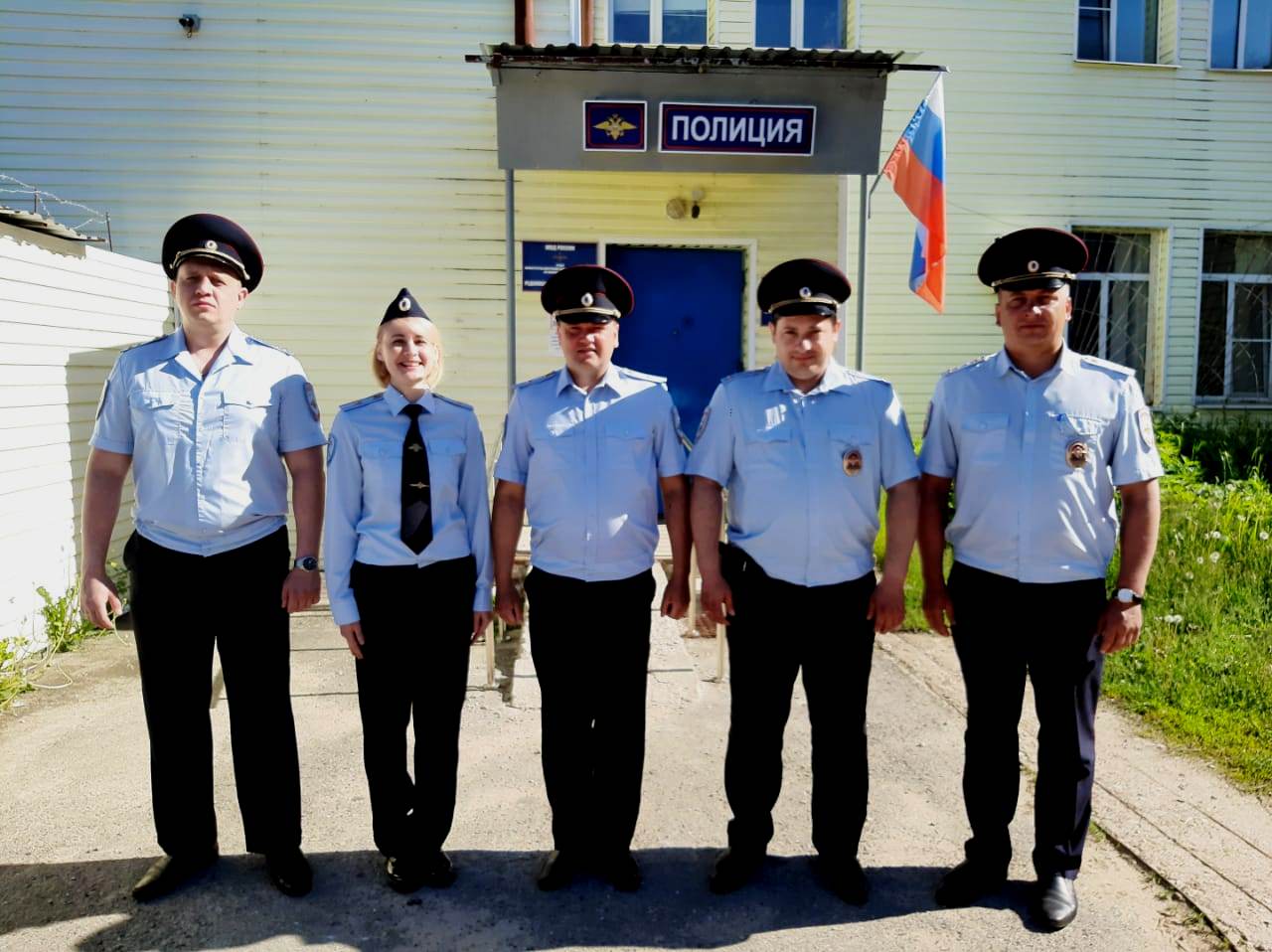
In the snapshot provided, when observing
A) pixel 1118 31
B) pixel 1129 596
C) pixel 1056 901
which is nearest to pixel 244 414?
pixel 1129 596

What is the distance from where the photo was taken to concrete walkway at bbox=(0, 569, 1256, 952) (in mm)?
2566

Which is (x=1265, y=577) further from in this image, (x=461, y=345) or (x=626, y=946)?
(x=461, y=345)

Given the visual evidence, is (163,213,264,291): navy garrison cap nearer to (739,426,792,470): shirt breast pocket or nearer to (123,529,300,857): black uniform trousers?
(123,529,300,857): black uniform trousers

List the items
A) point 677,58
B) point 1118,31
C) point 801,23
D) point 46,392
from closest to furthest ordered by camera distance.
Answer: point 46,392
point 677,58
point 801,23
point 1118,31

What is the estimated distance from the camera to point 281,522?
2869mm

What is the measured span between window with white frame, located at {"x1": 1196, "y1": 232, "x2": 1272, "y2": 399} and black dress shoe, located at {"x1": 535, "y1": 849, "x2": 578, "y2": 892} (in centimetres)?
883

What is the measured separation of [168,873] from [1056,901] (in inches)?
102

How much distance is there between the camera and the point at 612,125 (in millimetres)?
6066

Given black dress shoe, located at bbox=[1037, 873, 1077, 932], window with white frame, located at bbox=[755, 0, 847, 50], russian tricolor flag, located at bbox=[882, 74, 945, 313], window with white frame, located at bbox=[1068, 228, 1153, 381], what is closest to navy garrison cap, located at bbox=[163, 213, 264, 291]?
black dress shoe, located at bbox=[1037, 873, 1077, 932]

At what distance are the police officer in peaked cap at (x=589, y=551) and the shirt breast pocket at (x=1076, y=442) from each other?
108cm

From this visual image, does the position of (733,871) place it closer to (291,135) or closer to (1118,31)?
(291,135)

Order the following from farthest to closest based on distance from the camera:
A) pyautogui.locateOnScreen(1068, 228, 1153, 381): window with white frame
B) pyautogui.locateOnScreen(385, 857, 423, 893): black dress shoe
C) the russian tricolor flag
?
pyautogui.locateOnScreen(1068, 228, 1153, 381): window with white frame → the russian tricolor flag → pyautogui.locateOnScreen(385, 857, 423, 893): black dress shoe

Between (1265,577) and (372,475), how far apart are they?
516cm

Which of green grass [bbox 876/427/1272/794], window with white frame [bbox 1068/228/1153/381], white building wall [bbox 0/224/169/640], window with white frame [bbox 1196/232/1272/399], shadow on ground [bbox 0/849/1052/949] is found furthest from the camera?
window with white frame [bbox 1196/232/1272/399]
